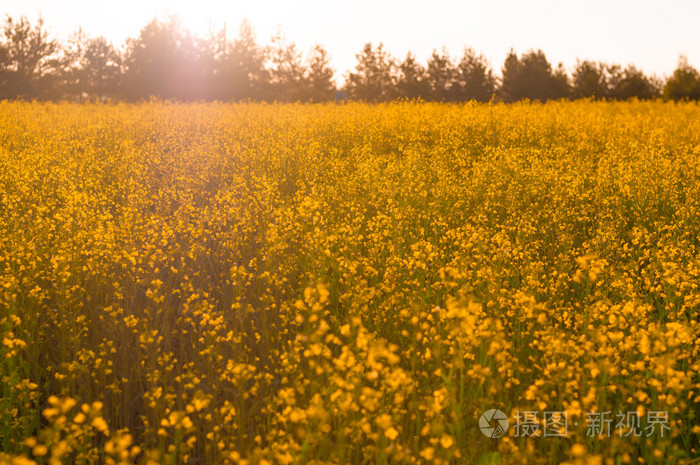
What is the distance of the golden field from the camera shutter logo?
8 centimetres

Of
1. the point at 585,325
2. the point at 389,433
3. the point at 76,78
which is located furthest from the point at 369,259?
the point at 76,78

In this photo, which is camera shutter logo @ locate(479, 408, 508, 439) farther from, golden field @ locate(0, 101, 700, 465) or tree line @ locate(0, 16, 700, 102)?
tree line @ locate(0, 16, 700, 102)

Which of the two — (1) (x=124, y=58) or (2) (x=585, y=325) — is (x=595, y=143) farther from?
(1) (x=124, y=58)

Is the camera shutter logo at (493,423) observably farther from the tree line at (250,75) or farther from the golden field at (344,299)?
the tree line at (250,75)

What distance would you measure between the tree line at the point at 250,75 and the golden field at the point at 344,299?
18.5 meters

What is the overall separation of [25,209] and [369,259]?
3707mm

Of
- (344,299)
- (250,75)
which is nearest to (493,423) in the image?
(344,299)

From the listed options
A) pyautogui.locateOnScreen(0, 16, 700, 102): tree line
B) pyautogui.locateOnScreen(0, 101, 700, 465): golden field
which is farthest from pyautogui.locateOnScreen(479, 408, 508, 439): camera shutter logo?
pyautogui.locateOnScreen(0, 16, 700, 102): tree line

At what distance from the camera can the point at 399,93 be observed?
2931cm

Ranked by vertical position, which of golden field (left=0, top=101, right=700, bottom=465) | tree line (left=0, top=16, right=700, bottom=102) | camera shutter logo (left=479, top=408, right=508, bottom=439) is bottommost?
camera shutter logo (left=479, top=408, right=508, bottom=439)

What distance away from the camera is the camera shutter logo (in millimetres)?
2406

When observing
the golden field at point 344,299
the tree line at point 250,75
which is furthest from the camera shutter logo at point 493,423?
the tree line at point 250,75

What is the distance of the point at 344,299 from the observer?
11.6 feet

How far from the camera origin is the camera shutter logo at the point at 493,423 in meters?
2.41
